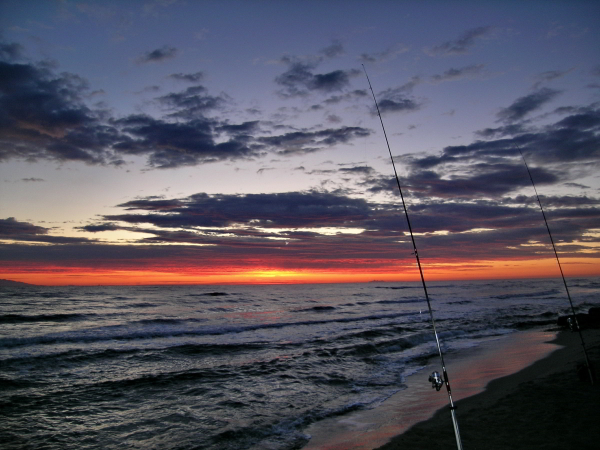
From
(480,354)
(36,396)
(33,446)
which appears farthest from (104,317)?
(480,354)

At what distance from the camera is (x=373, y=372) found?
11898 mm

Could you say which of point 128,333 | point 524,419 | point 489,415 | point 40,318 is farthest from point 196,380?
point 40,318

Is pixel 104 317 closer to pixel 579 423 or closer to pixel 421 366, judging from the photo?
pixel 421 366

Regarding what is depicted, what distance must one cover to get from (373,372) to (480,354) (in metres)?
5.09

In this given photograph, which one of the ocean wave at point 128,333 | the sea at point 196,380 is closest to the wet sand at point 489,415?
the sea at point 196,380

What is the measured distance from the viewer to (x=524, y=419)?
6.11 meters

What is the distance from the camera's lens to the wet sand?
543 cm

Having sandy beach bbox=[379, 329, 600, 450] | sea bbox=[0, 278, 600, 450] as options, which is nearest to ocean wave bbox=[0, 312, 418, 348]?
sea bbox=[0, 278, 600, 450]

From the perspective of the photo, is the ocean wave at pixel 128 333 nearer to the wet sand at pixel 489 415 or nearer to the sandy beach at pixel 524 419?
the wet sand at pixel 489 415

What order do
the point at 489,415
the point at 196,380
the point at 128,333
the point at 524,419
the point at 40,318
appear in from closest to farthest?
the point at 524,419 < the point at 489,415 < the point at 196,380 < the point at 128,333 < the point at 40,318

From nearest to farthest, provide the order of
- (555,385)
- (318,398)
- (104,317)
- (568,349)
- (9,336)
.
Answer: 1. (555,385)
2. (318,398)
3. (568,349)
4. (9,336)
5. (104,317)

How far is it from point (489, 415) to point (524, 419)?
64 cm

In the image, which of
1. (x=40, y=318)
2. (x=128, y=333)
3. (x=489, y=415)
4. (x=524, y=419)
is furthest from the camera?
(x=40, y=318)

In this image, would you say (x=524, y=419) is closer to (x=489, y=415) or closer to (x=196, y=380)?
(x=489, y=415)
